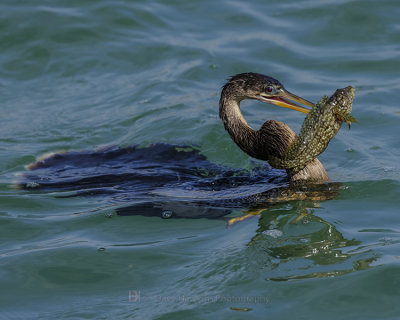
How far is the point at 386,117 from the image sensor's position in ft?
27.4

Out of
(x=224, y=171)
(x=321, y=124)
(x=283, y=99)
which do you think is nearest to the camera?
(x=321, y=124)

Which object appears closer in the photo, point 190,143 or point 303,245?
point 303,245

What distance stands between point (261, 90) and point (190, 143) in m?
2.04

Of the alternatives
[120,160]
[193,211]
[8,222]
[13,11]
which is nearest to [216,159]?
[120,160]

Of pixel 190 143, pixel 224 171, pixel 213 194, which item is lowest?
pixel 213 194

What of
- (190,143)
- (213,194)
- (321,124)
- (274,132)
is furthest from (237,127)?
(190,143)

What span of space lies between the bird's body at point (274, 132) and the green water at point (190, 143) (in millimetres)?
395

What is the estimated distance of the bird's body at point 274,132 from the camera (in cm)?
546

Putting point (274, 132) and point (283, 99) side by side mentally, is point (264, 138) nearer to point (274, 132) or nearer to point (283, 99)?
point (274, 132)

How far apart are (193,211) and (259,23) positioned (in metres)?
6.53

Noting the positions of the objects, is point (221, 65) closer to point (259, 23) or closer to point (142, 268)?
point (259, 23)

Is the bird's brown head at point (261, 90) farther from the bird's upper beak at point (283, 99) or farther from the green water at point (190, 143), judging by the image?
the green water at point (190, 143)

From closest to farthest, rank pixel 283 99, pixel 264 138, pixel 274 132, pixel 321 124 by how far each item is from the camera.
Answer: pixel 321 124
pixel 274 132
pixel 264 138
pixel 283 99

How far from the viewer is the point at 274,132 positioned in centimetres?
576
